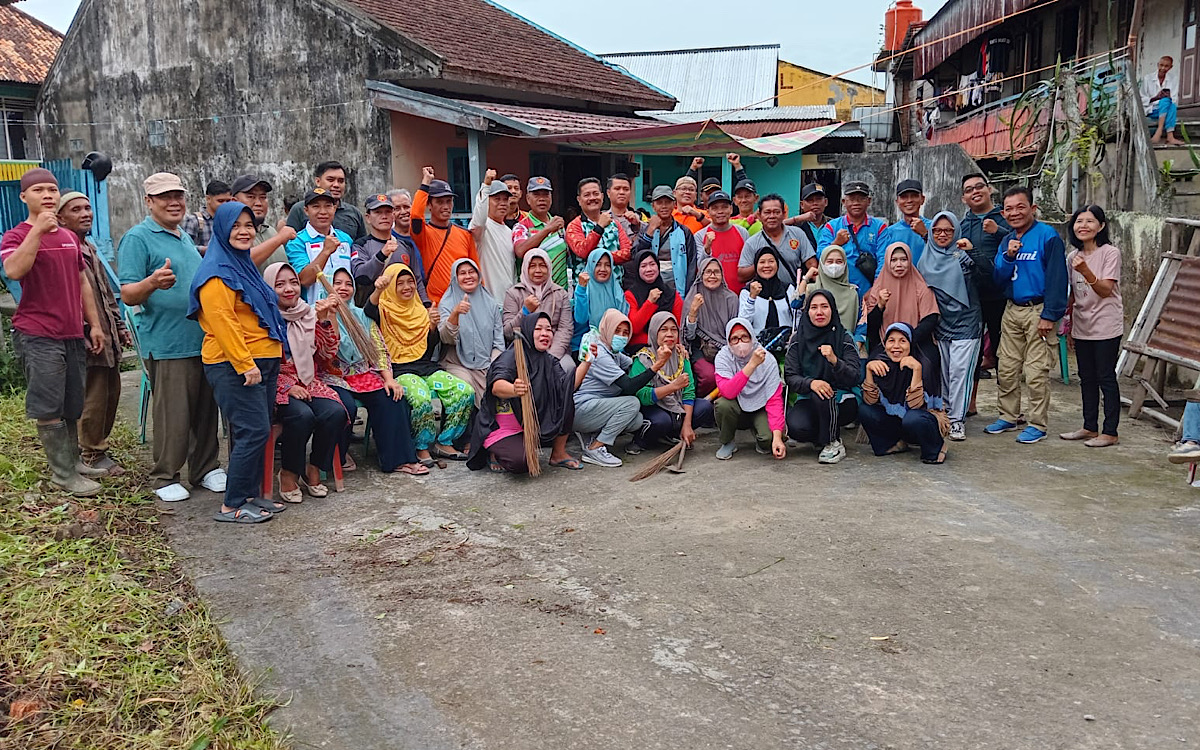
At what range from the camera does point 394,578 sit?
4.18 metres

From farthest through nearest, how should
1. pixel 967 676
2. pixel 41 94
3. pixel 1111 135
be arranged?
pixel 41 94
pixel 1111 135
pixel 967 676

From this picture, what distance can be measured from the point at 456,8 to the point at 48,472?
475 inches

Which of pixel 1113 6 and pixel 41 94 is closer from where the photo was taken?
pixel 1113 6

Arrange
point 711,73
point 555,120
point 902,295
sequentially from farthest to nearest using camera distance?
1. point 711,73
2. point 555,120
3. point 902,295

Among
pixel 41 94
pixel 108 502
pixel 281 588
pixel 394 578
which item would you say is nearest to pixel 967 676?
pixel 394 578

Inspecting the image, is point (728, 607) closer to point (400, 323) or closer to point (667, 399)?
point (667, 399)

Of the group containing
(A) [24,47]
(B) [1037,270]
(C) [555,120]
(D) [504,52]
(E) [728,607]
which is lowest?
(E) [728,607]

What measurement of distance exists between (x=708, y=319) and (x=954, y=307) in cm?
169

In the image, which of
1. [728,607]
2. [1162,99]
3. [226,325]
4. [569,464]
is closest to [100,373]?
[226,325]

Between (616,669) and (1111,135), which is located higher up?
(1111,135)

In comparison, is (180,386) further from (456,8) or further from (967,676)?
(456,8)

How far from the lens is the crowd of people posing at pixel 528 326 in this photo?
493 centimetres

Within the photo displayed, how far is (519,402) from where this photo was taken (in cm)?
566

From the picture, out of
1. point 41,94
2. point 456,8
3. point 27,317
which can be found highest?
point 456,8
